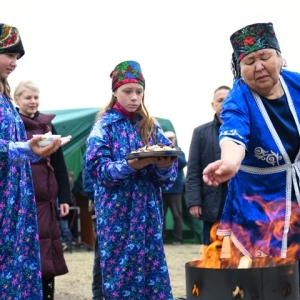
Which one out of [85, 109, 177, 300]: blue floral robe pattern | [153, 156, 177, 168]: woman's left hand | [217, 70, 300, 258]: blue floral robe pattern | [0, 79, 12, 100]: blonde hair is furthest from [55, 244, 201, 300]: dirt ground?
[217, 70, 300, 258]: blue floral robe pattern

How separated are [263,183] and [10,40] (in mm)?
1928

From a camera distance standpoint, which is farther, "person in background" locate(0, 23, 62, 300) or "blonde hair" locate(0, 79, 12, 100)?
"blonde hair" locate(0, 79, 12, 100)

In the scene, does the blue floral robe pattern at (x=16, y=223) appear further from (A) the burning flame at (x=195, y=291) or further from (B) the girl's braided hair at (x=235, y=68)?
(A) the burning flame at (x=195, y=291)

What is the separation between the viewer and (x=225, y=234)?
387cm

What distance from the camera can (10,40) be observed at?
15.3ft

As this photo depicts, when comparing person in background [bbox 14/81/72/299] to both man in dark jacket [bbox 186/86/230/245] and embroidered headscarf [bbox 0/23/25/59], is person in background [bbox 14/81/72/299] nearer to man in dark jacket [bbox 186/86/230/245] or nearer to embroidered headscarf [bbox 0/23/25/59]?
man in dark jacket [bbox 186/86/230/245]

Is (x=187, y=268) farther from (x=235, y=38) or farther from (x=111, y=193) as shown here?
(x=111, y=193)

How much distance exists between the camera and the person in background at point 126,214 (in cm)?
487

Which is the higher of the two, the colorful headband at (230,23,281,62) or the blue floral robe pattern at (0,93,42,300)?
the colorful headband at (230,23,281,62)

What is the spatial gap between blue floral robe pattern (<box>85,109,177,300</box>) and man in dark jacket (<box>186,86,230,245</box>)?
1.48 metres

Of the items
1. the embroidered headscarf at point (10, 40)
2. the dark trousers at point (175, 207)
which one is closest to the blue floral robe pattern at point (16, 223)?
the embroidered headscarf at point (10, 40)

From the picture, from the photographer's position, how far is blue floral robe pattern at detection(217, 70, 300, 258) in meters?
3.72

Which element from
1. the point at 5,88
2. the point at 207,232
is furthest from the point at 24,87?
the point at 207,232

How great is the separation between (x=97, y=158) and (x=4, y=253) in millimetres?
927
